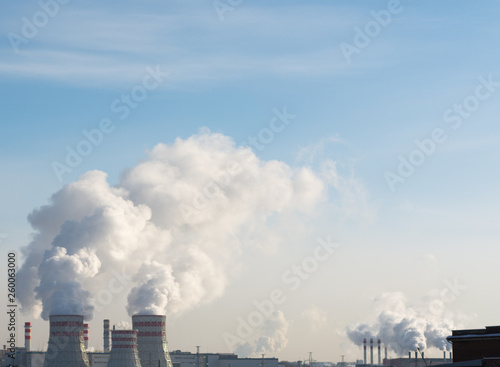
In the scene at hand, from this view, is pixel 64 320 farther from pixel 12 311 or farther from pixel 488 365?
pixel 488 365

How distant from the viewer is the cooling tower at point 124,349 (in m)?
128

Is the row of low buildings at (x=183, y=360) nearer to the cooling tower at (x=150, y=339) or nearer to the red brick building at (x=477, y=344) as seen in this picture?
the cooling tower at (x=150, y=339)

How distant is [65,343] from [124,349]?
31.8ft

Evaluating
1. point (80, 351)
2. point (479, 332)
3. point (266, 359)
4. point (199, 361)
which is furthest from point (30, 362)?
point (479, 332)

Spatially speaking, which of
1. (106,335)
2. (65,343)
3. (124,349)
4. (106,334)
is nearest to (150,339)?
(124,349)

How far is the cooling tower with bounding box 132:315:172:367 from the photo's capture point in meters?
134

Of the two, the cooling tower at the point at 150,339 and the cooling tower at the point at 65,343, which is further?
the cooling tower at the point at 150,339

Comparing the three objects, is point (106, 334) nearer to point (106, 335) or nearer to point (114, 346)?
point (106, 335)

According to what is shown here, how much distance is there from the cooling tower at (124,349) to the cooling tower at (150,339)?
16.7 ft

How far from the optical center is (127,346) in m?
128

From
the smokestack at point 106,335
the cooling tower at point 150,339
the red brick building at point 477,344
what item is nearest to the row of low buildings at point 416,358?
the red brick building at point 477,344

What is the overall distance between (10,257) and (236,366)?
111 meters

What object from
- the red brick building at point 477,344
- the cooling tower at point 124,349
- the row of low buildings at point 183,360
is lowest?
the row of low buildings at point 183,360

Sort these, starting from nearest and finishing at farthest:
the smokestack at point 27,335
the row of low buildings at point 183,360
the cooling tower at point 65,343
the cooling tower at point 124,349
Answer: the cooling tower at point 65,343 < the cooling tower at point 124,349 < the row of low buildings at point 183,360 < the smokestack at point 27,335
